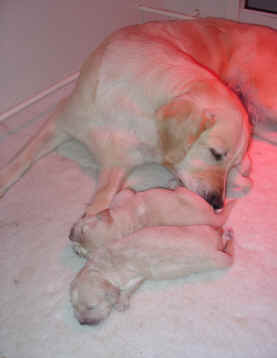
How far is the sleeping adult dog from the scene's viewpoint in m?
1.64

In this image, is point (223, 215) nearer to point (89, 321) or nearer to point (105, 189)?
point (105, 189)

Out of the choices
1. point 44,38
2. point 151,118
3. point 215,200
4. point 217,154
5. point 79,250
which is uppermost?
point 44,38

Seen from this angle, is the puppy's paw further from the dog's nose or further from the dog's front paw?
the dog's nose

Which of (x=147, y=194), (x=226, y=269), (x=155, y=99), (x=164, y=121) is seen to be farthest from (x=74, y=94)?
(x=226, y=269)

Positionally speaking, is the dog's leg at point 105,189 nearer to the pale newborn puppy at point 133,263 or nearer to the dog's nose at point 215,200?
the pale newborn puppy at point 133,263

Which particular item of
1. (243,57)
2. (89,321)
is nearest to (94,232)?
(89,321)

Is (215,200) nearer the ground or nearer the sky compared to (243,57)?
nearer the ground

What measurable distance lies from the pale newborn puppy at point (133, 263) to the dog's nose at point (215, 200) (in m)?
0.24

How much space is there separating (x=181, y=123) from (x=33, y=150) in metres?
0.99

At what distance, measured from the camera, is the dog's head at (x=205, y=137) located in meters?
1.61

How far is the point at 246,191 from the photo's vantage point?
2.02 meters

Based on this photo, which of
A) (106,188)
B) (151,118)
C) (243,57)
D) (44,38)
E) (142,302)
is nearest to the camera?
(142,302)

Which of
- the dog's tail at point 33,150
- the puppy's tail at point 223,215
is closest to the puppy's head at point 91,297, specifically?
the puppy's tail at point 223,215

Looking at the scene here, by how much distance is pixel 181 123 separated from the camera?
1605 mm
